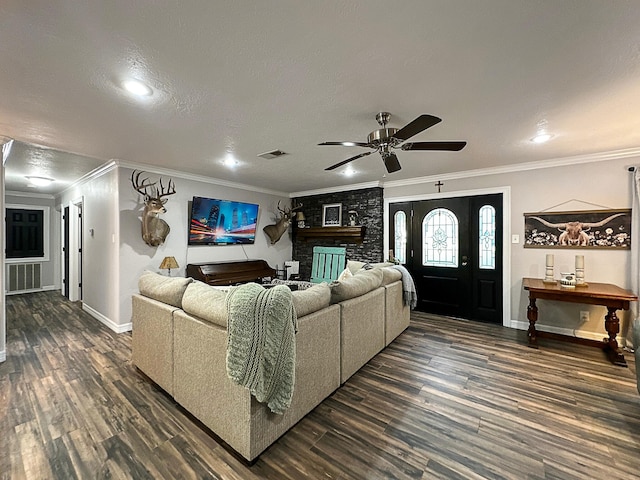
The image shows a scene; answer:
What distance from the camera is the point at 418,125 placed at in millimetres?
1984

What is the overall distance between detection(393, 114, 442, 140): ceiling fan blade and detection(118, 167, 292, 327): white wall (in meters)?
3.88

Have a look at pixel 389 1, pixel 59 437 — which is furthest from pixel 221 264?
pixel 389 1

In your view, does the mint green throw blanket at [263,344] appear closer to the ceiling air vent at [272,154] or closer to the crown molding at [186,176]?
the ceiling air vent at [272,154]

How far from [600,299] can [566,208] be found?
4.51 feet

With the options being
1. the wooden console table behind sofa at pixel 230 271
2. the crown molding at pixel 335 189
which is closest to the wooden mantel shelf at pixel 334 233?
the crown molding at pixel 335 189

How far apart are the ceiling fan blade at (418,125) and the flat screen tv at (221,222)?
3.73 metres

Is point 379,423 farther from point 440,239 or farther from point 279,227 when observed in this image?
point 279,227

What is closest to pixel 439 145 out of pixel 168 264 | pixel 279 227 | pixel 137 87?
pixel 137 87

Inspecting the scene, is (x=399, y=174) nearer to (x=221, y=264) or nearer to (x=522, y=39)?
(x=522, y=39)

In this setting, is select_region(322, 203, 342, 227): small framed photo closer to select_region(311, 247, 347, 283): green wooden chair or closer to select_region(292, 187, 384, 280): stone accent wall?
select_region(292, 187, 384, 280): stone accent wall

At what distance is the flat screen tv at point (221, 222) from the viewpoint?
4836 mm

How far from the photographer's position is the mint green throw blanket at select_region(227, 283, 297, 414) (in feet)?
5.25

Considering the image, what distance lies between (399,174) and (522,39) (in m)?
3.29

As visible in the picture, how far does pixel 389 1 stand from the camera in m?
1.27
